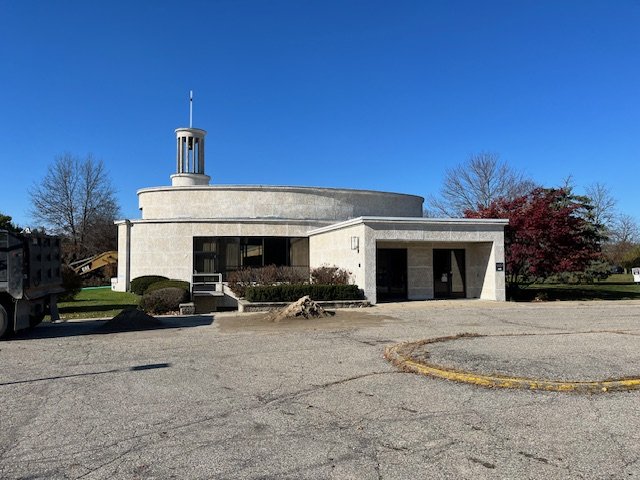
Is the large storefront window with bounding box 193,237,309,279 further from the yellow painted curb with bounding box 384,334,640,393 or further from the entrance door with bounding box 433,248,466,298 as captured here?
the yellow painted curb with bounding box 384,334,640,393

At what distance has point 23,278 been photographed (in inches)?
473

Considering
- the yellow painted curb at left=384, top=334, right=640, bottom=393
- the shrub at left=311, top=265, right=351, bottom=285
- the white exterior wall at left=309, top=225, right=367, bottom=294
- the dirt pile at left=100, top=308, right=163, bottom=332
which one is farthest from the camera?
the shrub at left=311, top=265, right=351, bottom=285

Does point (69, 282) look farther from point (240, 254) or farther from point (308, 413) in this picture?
point (308, 413)

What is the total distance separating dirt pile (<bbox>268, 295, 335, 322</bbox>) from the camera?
597 inches

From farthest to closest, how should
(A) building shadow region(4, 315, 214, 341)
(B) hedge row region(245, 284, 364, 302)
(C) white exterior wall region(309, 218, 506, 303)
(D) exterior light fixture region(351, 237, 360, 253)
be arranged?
(D) exterior light fixture region(351, 237, 360, 253)
(C) white exterior wall region(309, 218, 506, 303)
(B) hedge row region(245, 284, 364, 302)
(A) building shadow region(4, 315, 214, 341)

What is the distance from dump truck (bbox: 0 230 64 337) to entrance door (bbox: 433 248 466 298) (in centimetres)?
1534

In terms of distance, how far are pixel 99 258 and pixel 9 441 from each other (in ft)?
126

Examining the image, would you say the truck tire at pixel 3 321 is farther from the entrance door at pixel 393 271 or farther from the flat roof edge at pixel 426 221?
the entrance door at pixel 393 271

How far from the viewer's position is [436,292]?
22.8 meters

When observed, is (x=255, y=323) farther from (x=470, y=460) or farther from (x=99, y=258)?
(x=99, y=258)

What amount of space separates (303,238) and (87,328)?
16.1 meters

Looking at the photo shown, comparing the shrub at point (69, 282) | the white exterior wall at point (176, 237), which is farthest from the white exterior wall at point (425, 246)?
the shrub at point (69, 282)

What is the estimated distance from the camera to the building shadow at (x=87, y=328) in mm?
12834

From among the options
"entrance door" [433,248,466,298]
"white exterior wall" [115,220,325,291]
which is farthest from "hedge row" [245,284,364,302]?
"white exterior wall" [115,220,325,291]
